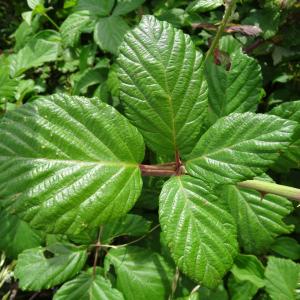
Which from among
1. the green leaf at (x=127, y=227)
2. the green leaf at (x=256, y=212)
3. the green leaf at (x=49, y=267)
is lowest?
the green leaf at (x=49, y=267)

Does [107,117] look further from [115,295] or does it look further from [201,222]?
[115,295]

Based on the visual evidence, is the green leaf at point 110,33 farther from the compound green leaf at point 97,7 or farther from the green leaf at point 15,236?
the green leaf at point 15,236

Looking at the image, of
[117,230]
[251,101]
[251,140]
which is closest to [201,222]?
[251,140]

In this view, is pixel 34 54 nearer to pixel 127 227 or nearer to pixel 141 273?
pixel 127 227

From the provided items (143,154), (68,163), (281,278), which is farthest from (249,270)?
(68,163)

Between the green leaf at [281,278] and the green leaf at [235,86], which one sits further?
the green leaf at [281,278]

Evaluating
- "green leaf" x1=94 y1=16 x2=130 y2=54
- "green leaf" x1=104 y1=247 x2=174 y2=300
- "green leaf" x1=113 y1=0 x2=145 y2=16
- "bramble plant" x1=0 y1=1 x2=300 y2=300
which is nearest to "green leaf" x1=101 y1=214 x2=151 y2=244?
"green leaf" x1=104 y1=247 x2=174 y2=300

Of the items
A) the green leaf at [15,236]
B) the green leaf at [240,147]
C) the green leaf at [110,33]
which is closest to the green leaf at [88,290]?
the green leaf at [15,236]
